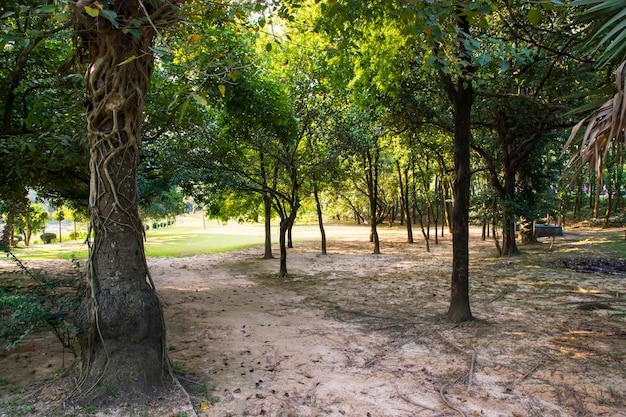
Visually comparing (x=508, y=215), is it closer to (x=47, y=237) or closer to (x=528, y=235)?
(x=528, y=235)

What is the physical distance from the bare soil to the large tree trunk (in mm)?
285

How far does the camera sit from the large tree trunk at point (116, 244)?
11.1 feet

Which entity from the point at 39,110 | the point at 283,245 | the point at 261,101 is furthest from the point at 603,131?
the point at 283,245

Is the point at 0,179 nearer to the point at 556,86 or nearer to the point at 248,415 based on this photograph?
the point at 248,415

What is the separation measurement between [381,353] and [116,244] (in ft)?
10.6

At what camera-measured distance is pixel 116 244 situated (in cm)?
352

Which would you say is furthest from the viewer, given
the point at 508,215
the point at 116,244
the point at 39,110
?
the point at 508,215

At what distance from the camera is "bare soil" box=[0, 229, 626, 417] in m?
3.51

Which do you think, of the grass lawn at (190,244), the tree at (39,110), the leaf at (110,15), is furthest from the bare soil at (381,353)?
the grass lawn at (190,244)

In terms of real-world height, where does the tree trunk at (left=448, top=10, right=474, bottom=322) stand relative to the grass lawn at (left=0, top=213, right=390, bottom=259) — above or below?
above

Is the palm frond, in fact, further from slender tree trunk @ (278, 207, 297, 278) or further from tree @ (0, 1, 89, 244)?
slender tree trunk @ (278, 207, 297, 278)

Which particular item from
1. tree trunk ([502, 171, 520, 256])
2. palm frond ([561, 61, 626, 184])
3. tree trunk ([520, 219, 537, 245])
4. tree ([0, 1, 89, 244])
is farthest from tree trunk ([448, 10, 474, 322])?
tree trunk ([520, 219, 537, 245])

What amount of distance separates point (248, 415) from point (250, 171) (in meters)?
11.6

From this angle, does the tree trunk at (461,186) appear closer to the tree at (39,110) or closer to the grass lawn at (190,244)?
the tree at (39,110)
